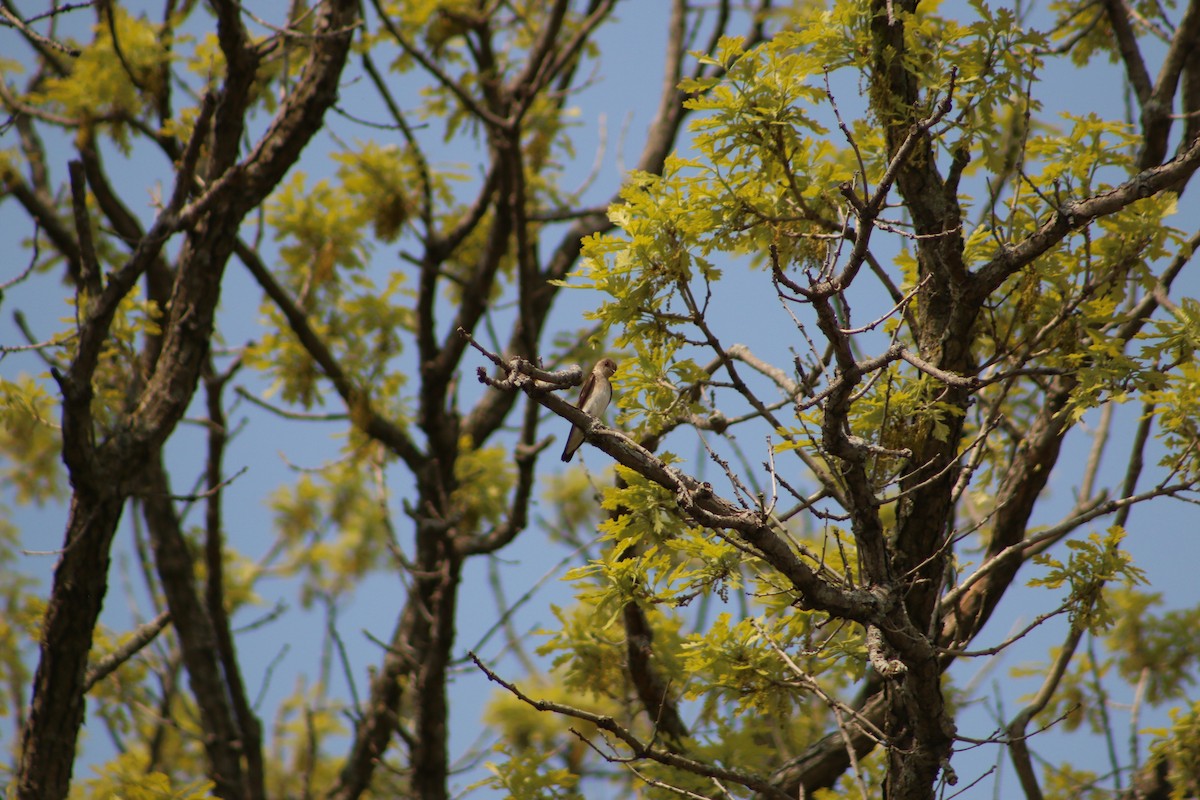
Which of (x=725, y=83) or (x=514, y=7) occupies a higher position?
(x=514, y=7)

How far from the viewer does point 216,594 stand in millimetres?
7453

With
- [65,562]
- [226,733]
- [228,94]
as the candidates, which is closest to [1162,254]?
[228,94]

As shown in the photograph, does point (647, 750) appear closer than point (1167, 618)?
Yes

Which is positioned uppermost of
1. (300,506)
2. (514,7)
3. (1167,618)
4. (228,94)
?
(514,7)

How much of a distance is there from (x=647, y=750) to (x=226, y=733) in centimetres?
479

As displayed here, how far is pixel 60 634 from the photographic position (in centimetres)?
491

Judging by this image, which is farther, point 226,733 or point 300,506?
point 300,506

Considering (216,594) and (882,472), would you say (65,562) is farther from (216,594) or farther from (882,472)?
(882,472)

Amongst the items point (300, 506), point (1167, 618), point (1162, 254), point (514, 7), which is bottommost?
point (1167, 618)

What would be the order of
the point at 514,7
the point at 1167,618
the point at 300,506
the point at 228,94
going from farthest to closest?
the point at 300,506, the point at 514,7, the point at 1167,618, the point at 228,94

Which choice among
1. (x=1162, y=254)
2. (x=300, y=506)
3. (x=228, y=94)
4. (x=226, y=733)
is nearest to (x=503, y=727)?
(x=226, y=733)

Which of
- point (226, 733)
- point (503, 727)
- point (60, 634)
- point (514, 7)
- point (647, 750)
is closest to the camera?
point (647, 750)

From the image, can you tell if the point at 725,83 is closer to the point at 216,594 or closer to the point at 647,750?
the point at 647,750

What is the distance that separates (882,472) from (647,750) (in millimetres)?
1496
